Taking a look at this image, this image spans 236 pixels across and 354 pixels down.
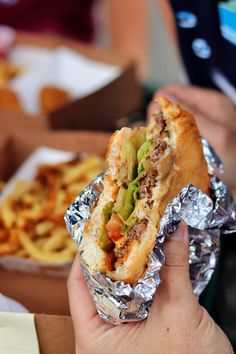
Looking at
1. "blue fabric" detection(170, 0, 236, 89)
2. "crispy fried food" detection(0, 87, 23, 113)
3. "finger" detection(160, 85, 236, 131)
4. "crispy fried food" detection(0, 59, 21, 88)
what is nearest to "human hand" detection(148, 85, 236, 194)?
"finger" detection(160, 85, 236, 131)

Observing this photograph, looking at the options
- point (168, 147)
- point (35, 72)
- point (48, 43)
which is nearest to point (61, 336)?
point (168, 147)

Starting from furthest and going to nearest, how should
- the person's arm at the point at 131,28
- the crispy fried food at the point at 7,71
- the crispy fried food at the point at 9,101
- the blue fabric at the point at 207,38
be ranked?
the person's arm at the point at 131,28 < the crispy fried food at the point at 7,71 < the crispy fried food at the point at 9,101 < the blue fabric at the point at 207,38

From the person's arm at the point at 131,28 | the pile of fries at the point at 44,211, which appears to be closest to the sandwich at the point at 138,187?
the pile of fries at the point at 44,211

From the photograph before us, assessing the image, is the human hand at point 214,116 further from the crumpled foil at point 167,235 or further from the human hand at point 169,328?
the human hand at point 169,328

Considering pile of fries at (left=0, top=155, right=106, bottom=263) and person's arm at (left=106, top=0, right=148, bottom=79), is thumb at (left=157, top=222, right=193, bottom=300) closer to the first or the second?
pile of fries at (left=0, top=155, right=106, bottom=263)

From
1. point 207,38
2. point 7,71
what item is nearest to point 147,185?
point 207,38
